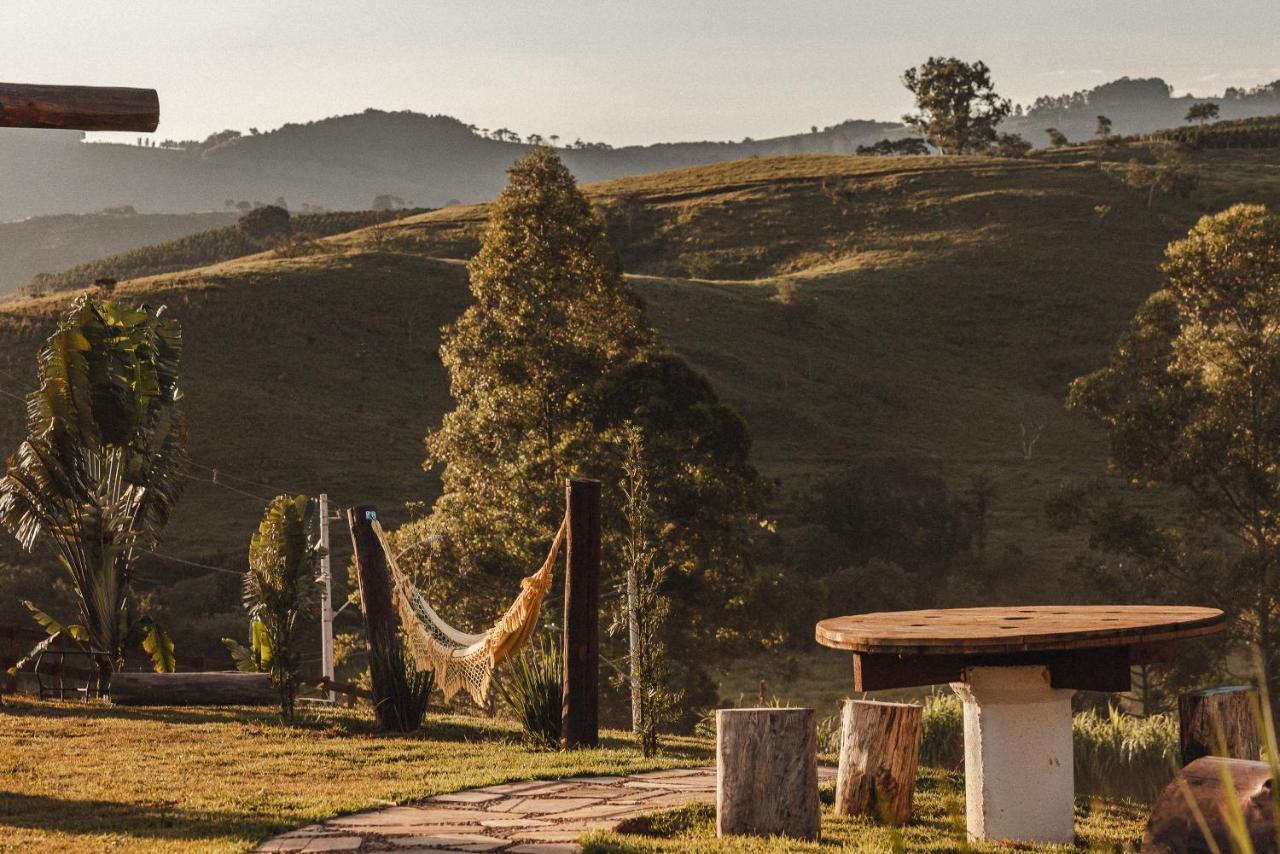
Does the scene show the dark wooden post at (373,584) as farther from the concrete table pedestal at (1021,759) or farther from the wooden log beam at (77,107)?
the concrete table pedestal at (1021,759)

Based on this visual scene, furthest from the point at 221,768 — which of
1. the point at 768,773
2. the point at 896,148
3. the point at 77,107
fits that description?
the point at 896,148

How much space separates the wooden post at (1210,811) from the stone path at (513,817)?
6.86 feet

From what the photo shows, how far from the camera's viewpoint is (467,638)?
9961 mm

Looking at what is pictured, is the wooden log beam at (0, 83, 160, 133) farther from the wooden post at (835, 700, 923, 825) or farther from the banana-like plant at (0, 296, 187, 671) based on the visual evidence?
the banana-like plant at (0, 296, 187, 671)

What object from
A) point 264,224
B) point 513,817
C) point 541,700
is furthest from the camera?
point 264,224

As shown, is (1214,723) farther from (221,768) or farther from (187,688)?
(187,688)

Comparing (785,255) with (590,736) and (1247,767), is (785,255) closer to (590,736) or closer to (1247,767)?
(590,736)

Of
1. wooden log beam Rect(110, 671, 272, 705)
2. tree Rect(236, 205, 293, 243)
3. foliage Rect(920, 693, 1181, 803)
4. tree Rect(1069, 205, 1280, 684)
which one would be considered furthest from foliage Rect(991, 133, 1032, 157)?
wooden log beam Rect(110, 671, 272, 705)

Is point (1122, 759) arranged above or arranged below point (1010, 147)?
below

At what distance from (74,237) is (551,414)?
161551 millimetres

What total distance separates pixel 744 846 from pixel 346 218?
70.5 meters

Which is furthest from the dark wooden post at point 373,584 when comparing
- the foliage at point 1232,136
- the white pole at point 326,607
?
the foliage at point 1232,136

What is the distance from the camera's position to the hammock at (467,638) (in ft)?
29.8

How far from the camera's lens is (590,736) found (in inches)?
326
